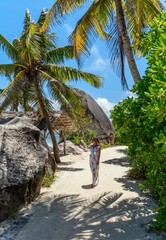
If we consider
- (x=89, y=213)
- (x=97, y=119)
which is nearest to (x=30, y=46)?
(x=89, y=213)

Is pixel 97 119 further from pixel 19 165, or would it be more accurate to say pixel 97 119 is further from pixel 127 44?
pixel 19 165

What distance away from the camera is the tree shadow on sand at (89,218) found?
6.76m

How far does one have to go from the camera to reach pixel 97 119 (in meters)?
30.1

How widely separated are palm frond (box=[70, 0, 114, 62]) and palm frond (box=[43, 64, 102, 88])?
3518mm

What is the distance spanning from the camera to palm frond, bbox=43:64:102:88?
50.8 feet

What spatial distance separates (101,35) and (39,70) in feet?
13.0

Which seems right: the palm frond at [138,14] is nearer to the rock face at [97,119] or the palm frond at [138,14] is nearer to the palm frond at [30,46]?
the palm frond at [30,46]

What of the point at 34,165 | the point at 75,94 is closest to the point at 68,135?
the point at 75,94

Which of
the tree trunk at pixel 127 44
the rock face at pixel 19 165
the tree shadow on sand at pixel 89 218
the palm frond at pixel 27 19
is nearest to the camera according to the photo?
the tree shadow on sand at pixel 89 218

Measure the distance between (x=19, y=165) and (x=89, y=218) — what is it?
2.42m

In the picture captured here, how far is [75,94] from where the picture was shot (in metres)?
15.8

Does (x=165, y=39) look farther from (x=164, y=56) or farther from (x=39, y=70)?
(x=39, y=70)

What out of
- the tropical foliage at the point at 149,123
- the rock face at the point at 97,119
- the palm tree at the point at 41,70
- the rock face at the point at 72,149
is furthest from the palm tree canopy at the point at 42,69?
the rock face at the point at 97,119

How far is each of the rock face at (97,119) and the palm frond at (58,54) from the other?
42.8 feet
